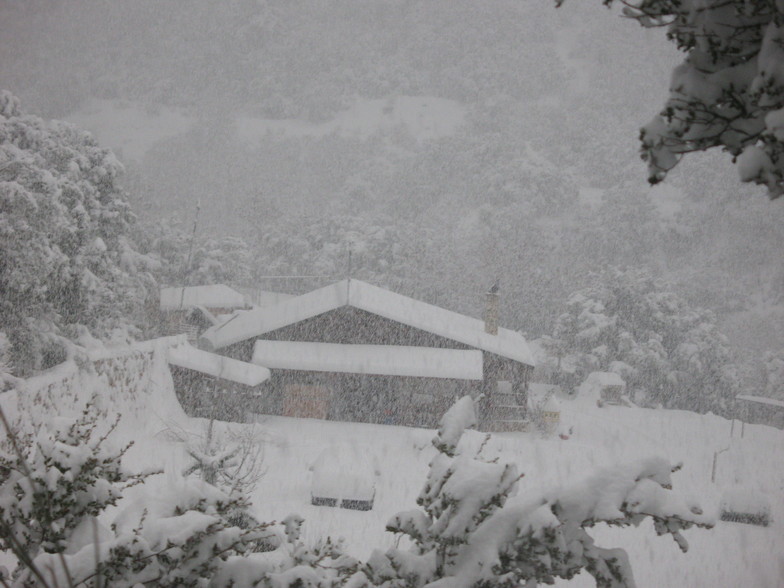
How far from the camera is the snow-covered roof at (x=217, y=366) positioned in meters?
19.1

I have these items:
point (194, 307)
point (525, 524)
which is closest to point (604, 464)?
point (525, 524)

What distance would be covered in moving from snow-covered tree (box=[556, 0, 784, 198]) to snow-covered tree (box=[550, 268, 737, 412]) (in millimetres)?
37522

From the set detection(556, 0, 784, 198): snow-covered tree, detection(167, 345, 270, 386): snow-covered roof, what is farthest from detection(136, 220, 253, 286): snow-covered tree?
detection(556, 0, 784, 198): snow-covered tree

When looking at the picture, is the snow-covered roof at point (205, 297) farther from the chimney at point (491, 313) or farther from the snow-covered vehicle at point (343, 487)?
the snow-covered vehicle at point (343, 487)

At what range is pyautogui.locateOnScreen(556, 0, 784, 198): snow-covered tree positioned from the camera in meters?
1.75

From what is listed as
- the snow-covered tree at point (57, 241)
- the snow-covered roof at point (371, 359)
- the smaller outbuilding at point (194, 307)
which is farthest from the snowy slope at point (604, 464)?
the smaller outbuilding at point (194, 307)

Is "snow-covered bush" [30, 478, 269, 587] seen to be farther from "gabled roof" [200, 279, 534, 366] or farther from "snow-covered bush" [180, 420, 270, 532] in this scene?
"gabled roof" [200, 279, 534, 366]

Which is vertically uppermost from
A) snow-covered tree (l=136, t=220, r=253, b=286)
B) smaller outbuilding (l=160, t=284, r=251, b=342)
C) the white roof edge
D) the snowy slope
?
snow-covered tree (l=136, t=220, r=253, b=286)

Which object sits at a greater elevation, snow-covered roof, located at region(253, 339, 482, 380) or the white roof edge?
the white roof edge

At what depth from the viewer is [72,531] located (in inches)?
101

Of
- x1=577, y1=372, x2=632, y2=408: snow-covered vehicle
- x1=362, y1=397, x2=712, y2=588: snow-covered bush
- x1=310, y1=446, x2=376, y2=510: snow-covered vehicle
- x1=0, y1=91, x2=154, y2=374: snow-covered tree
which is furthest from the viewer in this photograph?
x1=577, y1=372, x2=632, y2=408: snow-covered vehicle

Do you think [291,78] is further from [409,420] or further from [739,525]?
[739,525]

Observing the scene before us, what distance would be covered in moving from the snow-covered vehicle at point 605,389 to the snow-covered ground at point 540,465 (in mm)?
4751

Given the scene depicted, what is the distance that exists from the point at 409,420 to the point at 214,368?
302 inches
